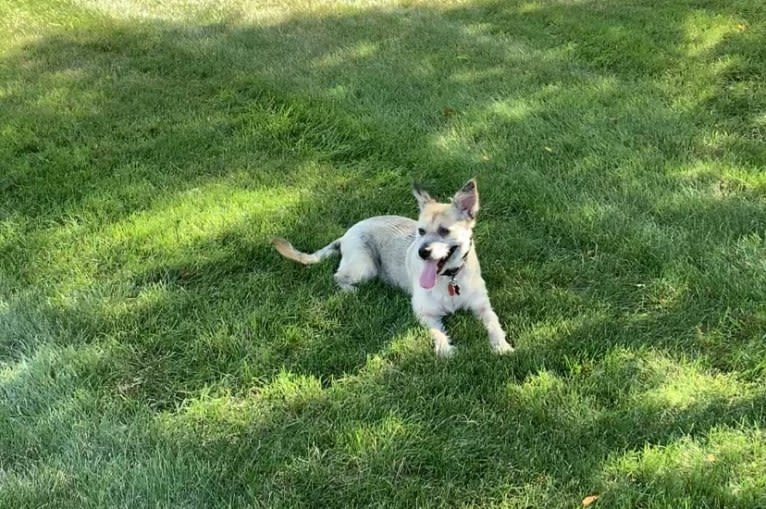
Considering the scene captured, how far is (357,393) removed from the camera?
12.7 ft

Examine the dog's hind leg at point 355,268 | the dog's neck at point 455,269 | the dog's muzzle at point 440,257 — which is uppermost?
the dog's muzzle at point 440,257

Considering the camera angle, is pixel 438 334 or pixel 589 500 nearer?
pixel 589 500

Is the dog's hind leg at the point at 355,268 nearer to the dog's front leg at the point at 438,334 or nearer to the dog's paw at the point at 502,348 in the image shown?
the dog's front leg at the point at 438,334

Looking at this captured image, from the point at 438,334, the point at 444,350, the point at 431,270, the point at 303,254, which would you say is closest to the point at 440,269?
the point at 431,270

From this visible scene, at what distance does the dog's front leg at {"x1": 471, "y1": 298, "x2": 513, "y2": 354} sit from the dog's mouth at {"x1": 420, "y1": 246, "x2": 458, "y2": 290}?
1.07ft

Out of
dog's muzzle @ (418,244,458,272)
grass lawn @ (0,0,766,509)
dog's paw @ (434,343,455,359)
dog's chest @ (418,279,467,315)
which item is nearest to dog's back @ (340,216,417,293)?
grass lawn @ (0,0,766,509)

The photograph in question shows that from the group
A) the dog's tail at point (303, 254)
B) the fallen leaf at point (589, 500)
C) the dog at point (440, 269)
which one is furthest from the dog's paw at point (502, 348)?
the dog's tail at point (303, 254)

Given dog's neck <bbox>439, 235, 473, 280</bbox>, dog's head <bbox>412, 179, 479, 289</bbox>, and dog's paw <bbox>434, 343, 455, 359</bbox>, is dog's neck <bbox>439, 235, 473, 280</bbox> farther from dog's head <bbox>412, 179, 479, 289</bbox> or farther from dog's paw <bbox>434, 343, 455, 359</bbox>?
dog's paw <bbox>434, 343, 455, 359</bbox>

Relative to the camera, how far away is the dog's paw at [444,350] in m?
4.14

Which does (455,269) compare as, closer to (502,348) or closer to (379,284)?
(502,348)

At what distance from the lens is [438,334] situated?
4.25m

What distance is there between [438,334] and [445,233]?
1.85ft

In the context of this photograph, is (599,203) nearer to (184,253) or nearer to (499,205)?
(499,205)

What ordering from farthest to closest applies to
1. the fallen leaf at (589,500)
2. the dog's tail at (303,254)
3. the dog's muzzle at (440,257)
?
the dog's tail at (303,254), the dog's muzzle at (440,257), the fallen leaf at (589,500)
